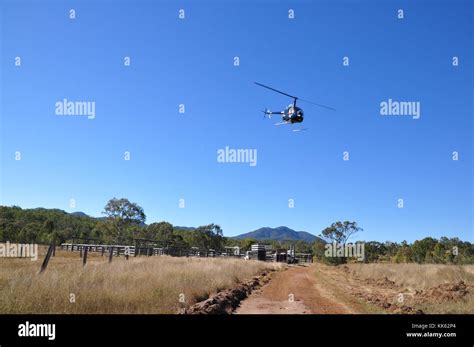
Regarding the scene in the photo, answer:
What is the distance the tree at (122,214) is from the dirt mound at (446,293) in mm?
66109

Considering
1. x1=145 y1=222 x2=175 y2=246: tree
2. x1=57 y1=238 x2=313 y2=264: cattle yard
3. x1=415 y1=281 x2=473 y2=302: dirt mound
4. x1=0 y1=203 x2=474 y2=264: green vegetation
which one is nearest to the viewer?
x1=415 y1=281 x2=473 y2=302: dirt mound

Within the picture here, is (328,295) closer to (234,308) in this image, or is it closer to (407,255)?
(234,308)

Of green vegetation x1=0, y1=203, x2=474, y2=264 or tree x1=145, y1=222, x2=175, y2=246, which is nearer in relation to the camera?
green vegetation x1=0, y1=203, x2=474, y2=264

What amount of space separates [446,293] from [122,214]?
6941 cm

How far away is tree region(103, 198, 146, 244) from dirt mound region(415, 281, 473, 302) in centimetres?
6611

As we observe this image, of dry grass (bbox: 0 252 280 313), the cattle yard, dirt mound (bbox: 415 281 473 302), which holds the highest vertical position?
dry grass (bbox: 0 252 280 313)

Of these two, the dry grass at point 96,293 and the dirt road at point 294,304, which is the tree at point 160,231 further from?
the dry grass at point 96,293

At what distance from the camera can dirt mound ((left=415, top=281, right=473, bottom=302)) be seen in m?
16.7

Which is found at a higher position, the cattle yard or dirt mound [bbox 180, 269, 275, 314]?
dirt mound [bbox 180, 269, 275, 314]

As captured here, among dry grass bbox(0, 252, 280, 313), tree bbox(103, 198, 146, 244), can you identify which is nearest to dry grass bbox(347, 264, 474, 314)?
dry grass bbox(0, 252, 280, 313)

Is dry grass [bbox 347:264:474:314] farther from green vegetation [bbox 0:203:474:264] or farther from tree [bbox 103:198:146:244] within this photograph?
tree [bbox 103:198:146:244]

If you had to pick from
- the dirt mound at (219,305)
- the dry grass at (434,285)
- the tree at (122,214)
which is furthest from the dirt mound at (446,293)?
the tree at (122,214)

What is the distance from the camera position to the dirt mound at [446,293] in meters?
16.7

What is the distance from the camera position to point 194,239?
97688 mm
